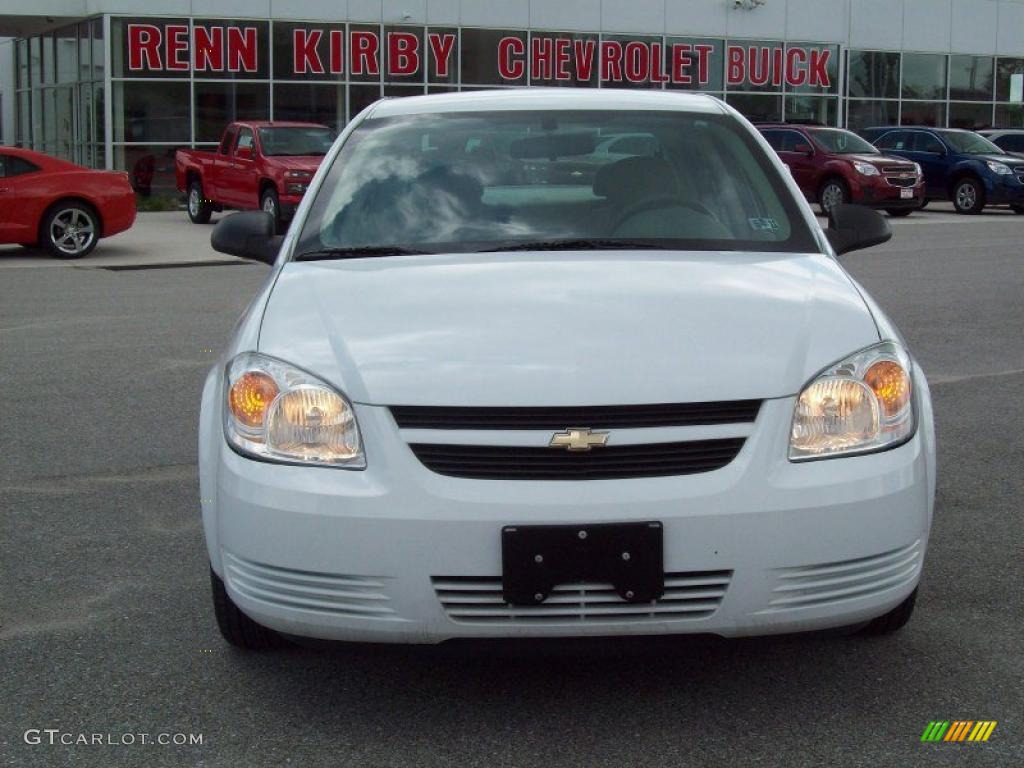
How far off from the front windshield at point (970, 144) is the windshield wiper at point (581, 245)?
26028 mm

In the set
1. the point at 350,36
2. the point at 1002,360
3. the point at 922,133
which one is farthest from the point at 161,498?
the point at 350,36

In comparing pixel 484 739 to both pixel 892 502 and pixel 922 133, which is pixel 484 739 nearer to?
pixel 892 502

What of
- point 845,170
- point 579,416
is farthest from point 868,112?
point 579,416

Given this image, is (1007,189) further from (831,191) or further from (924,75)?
(924,75)

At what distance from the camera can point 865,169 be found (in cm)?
2617

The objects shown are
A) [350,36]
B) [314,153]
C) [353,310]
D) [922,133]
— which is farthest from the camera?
[350,36]

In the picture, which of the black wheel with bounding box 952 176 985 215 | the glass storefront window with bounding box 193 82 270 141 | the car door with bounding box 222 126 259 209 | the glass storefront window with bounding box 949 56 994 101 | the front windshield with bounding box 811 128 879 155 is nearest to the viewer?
the car door with bounding box 222 126 259 209

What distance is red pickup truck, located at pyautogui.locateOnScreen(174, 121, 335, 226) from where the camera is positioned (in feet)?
71.6

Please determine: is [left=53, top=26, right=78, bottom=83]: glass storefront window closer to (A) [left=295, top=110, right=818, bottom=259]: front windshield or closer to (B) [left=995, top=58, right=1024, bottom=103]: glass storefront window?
(B) [left=995, top=58, right=1024, bottom=103]: glass storefront window

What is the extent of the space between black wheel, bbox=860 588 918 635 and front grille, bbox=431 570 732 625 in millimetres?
841

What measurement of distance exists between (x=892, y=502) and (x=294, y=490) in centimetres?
138

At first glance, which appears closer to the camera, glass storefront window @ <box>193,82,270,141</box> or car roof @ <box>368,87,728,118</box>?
car roof @ <box>368,87,728,118</box>

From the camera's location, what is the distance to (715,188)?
16.1ft

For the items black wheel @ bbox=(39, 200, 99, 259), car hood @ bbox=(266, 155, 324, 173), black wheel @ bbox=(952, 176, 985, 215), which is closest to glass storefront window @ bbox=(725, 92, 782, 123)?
black wheel @ bbox=(952, 176, 985, 215)
